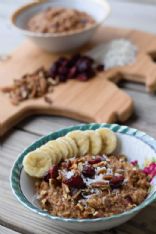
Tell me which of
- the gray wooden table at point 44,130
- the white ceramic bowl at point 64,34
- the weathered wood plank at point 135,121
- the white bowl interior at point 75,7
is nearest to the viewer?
the gray wooden table at point 44,130

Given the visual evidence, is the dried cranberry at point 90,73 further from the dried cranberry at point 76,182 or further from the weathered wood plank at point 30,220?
the dried cranberry at point 76,182

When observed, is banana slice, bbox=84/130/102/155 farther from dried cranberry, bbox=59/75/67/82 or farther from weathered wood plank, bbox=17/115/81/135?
dried cranberry, bbox=59/75/67/82

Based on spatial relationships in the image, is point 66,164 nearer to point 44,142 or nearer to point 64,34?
point 44,142

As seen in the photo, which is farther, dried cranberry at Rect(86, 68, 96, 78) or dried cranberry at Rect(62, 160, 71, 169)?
dried cranberry at Rect(86, 68, 96, 78)

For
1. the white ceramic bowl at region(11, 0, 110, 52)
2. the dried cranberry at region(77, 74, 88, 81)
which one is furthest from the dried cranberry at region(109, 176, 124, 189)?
the white ceramic bowl at region(11, 0, 110, 52)

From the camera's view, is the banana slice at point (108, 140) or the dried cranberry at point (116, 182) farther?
the banana slice at point (108, 140)

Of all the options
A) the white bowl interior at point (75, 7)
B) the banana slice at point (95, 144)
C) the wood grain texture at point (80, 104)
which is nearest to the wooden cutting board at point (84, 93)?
the wood grain texture at point (80, 104)

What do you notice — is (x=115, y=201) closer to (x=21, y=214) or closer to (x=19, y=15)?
(x=21, y=214)
